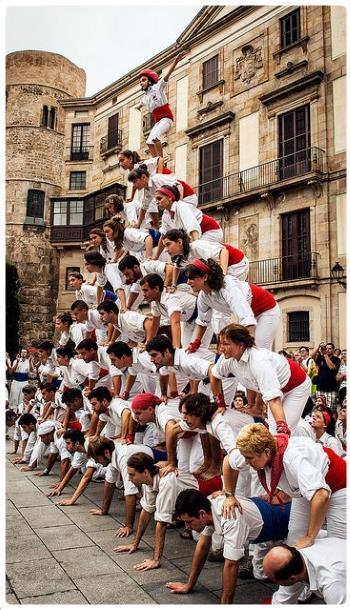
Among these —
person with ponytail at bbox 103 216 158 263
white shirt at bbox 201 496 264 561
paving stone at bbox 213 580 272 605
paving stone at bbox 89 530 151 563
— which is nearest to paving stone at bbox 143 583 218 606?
paving stone at bbox 213 580 272 605

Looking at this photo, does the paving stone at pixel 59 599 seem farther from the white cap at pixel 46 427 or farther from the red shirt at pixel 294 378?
the white cap at pixel 46 427

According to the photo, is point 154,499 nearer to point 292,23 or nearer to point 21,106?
point 292,23

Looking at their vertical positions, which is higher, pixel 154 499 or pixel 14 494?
pixel 154 499

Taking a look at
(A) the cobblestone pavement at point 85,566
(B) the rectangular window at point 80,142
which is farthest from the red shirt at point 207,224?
(B) the rectangular window at point 80,142

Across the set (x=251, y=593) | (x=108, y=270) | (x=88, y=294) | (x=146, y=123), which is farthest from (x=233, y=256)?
(x=146, y=123)

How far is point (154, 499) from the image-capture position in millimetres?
5949

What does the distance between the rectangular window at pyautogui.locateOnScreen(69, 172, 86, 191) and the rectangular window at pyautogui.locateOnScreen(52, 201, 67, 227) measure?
1.55m

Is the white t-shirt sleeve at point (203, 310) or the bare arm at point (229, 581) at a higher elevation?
the white t-shirt sleeve at point (203, 310)

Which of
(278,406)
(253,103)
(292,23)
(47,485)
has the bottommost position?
(47,485)

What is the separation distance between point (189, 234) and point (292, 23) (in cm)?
1793

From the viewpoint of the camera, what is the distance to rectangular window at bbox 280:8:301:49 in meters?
21.4

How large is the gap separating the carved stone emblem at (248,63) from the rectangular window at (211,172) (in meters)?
2.93

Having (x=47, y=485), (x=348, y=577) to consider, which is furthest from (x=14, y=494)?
(x=348, y=577)

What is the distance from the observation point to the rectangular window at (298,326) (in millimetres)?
19984
